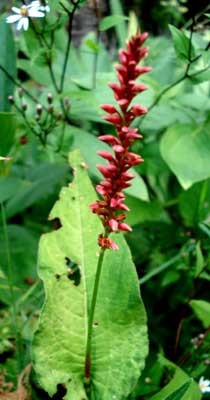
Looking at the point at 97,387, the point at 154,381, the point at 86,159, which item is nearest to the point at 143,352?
the point at 97,387

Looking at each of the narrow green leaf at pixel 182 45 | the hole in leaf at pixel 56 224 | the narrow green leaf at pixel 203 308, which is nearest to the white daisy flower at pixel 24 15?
the narrow green leaf at pixel 182 45

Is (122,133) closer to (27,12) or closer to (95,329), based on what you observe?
(95,329)

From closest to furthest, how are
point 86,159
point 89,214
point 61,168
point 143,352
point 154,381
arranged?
point 143,352
point 89,214
point 154,381
point 86,159
point 61,168

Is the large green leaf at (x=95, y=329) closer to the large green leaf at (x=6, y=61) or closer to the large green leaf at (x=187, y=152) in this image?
the large green leaf at (x=187, y=152)

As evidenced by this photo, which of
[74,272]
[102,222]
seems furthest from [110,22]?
[102,222]

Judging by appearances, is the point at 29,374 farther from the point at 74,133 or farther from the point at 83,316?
the point at 74,133

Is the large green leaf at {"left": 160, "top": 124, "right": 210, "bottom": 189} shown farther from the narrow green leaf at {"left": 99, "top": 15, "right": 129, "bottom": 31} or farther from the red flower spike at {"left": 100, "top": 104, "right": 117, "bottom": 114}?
the red flower spike at {"left": 100, "top": 104, "right": 117, "bottom": 114}

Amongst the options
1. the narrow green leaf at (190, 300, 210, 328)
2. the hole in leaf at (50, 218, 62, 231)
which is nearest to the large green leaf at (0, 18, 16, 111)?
the hole in leaf at (50, 218, 62, 231)

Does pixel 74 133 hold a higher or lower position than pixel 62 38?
lower

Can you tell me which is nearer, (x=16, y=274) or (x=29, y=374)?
(x=29, y=374)
